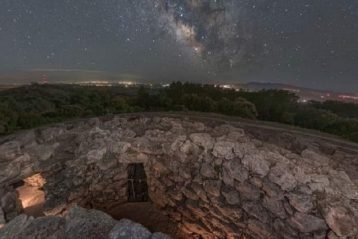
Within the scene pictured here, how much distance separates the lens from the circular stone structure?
9.98 ft

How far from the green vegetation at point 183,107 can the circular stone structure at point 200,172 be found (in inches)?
47.2

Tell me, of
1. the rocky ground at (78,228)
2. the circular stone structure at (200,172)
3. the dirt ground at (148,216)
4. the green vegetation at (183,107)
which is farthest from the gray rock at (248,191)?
the green vegetation at (183,107)

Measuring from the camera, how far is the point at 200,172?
4.21 metres

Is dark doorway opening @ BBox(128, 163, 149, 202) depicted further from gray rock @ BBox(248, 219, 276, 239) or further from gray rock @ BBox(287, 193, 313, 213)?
gray rock @ BBox(287, 193, 313, 213)

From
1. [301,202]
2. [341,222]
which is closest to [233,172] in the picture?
[301,202]

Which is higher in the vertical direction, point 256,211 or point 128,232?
point 128,232

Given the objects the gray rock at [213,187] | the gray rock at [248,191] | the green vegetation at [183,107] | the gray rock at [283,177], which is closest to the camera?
the gray rock at [283,177]

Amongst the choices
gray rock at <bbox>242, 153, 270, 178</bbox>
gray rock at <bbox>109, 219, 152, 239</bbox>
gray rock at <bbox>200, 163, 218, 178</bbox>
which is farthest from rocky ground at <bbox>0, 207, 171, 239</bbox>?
gray rock at <bbox>200, 163, 218, 178</bbox>

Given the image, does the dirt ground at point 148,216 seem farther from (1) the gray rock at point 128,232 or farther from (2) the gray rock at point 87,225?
(1) the gray rock at point 128,232

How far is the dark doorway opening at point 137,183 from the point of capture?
505 cm

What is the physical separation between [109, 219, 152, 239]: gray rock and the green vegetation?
366 cm

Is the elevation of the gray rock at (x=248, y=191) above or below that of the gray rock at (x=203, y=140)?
below

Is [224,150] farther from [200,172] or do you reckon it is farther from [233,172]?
[200,172]

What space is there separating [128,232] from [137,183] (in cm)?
307
